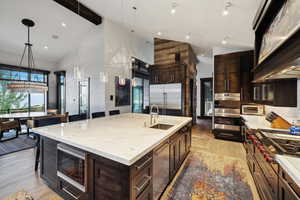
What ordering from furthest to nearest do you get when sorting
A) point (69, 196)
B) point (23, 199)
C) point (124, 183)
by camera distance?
point (69, 196), point (23, 199), point (124, 183)

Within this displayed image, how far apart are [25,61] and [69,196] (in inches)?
267

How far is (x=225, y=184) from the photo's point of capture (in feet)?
6.89

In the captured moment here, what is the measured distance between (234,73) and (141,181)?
13.8ft

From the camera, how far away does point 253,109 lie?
12.1ft

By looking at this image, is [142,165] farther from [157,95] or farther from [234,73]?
[157,95]

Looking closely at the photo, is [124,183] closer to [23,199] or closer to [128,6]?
[23,199]

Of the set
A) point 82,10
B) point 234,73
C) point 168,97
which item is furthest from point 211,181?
point 82,10

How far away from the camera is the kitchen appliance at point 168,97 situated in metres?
5.07

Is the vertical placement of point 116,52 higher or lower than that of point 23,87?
higher

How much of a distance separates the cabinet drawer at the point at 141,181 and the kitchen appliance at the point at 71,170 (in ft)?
1.98

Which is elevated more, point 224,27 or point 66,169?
point 224,27

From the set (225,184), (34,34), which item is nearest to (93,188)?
(225,184)

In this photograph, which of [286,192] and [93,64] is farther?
[93,64]

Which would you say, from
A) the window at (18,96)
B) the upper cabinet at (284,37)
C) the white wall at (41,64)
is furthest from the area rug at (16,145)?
the upper cabinet at (284,37)
